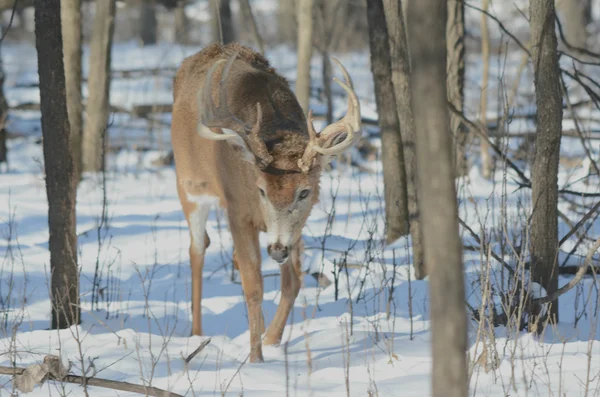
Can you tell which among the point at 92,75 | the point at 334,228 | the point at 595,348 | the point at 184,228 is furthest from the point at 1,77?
the point at 595,348

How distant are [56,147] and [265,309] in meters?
2.28

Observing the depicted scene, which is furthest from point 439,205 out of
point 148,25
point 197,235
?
point 148,25

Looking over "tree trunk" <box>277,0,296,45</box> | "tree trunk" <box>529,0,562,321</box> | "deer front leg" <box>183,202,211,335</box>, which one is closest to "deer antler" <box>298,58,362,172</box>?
"tree trunk" <box>529,0,562,321</box>

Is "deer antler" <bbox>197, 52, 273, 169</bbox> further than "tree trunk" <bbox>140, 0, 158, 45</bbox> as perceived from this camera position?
No

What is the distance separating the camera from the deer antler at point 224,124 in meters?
5.53

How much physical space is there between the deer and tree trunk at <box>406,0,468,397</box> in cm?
269

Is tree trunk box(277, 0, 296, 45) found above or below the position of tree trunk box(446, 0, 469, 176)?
above

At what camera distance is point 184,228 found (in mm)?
9531

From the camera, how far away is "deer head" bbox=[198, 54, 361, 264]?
18.1 ft

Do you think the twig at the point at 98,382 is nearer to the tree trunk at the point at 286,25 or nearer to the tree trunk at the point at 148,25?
the tree trunk at the point at 286,25

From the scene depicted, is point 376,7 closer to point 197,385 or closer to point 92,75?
point 197,385

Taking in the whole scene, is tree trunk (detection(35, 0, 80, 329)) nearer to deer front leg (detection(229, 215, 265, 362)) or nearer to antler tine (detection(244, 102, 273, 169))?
deer front leg (detection(229, 215, 265, 362))

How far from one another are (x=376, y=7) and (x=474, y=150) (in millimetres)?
5974

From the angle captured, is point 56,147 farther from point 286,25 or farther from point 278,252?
point 286,25
